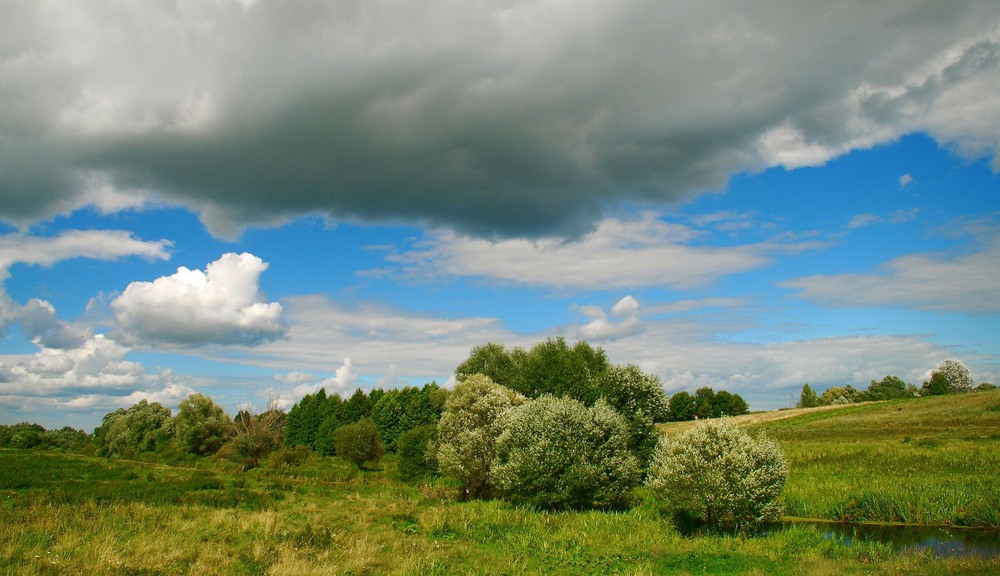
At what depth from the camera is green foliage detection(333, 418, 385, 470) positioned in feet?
199

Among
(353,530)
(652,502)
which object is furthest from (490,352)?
(353,530)

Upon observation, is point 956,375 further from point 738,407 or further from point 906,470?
point 906,470

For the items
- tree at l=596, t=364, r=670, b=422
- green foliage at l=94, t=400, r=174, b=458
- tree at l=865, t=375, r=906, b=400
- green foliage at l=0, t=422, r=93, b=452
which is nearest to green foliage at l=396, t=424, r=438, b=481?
tree at l=596, t=364, r=670, b=422

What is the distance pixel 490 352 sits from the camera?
237 ft

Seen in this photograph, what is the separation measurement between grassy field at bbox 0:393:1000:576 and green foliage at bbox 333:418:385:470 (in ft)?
68.1

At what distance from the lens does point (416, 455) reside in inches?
1923

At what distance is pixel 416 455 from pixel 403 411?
131 feet

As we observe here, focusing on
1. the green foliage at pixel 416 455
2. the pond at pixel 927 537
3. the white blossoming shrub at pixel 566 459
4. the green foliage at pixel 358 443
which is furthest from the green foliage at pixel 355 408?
the pond at pixel 927 537

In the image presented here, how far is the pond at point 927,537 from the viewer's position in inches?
730

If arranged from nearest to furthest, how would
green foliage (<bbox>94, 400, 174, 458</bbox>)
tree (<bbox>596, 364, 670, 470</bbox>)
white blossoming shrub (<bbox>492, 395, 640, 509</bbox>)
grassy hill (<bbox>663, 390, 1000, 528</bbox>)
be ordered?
grassy hill (<bbox>663, 390, 1000, 528</bbox>), white blossoming shrub (<bbox>492, 395, 640, 509</bbox>), tree (<bbox>596, 364, 670, 470</bbox>), green foliage (<bbox>94, 400, 174, 458</bbox>)

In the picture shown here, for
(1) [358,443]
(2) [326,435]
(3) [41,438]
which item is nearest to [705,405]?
(2) [326,435]

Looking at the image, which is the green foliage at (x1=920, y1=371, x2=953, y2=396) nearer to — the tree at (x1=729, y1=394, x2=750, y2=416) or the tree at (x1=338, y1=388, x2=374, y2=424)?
the tree at (x1=729, y1=394, x2=750, y2=416)

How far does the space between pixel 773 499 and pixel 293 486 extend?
32.4 meters

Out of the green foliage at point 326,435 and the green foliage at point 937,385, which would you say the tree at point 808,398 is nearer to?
the green foliage at point 937,385
